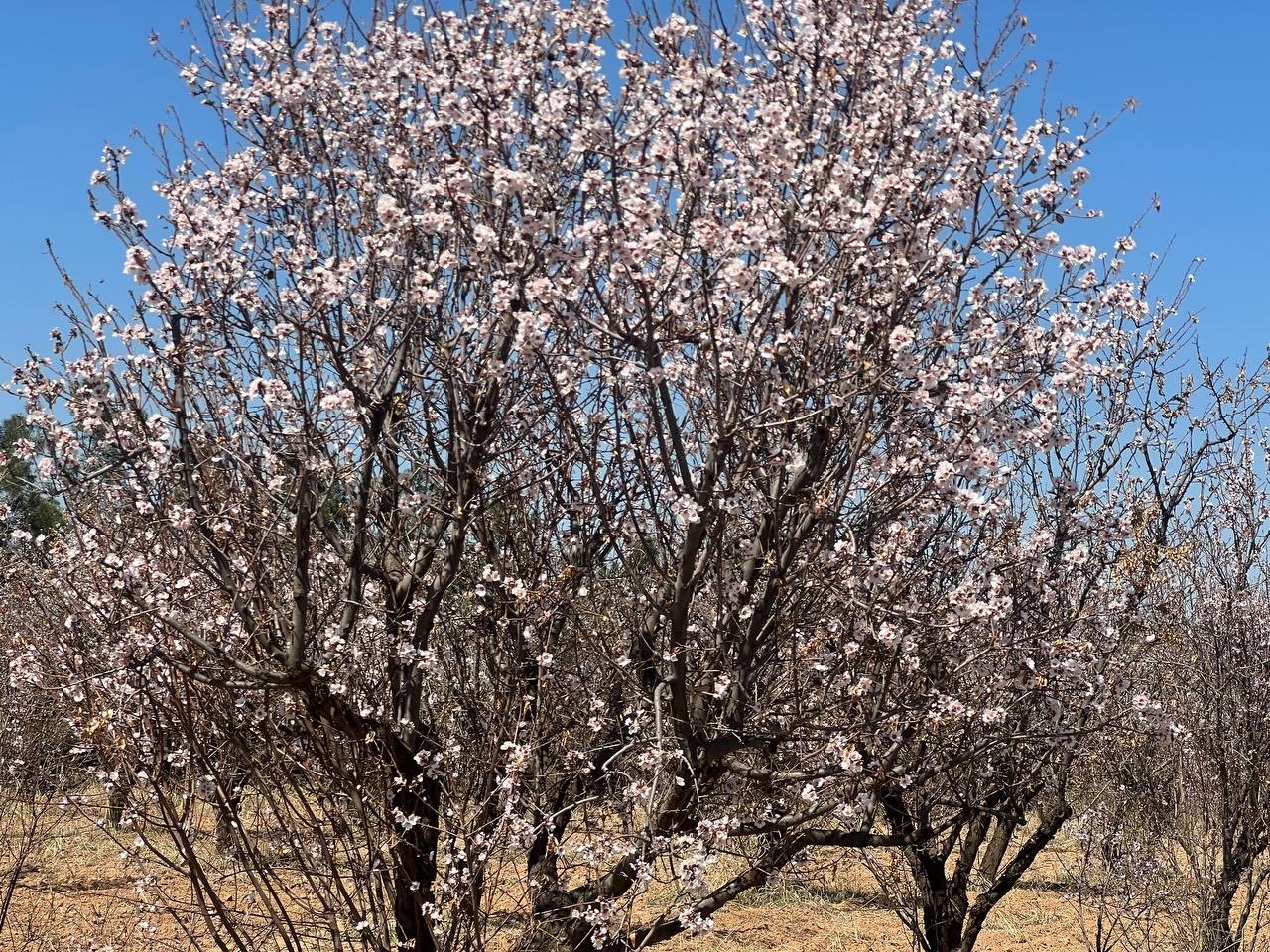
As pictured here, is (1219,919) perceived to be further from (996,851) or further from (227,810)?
(227,810)

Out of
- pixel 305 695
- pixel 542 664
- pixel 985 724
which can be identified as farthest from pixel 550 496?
pixel 985 724

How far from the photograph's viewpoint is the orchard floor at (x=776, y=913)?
10.3 meters

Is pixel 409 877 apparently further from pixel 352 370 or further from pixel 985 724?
pixel 985 724

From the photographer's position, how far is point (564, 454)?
5.53 meters

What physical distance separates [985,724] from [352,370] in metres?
3.44

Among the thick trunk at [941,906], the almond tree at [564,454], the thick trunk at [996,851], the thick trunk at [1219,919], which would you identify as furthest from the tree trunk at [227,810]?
the thick trunk at [1219,919]

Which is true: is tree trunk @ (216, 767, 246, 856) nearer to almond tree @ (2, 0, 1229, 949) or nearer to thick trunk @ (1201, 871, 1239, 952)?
almond tree @ (2, 0, 1229, 949)

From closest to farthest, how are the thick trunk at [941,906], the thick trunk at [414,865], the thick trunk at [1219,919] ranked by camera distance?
1. the thick trunk at [414,865]
2. the thick trunk at [941,906]
3. the thick trunk at [1219,919]

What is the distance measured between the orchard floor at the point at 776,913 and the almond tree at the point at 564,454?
462 centimetres

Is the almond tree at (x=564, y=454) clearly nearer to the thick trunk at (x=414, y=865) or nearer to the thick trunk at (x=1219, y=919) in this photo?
the thick trunk at (x=414, y=865)

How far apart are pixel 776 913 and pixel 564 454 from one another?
9.12 meters

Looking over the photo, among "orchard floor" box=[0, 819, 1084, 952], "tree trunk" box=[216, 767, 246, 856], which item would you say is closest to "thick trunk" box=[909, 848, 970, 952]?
"orchard floor" box=[0, 819, 1084, 952]

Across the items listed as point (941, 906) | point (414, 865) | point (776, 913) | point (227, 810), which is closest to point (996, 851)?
point (941, 906)

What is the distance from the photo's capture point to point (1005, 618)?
5.95 m
